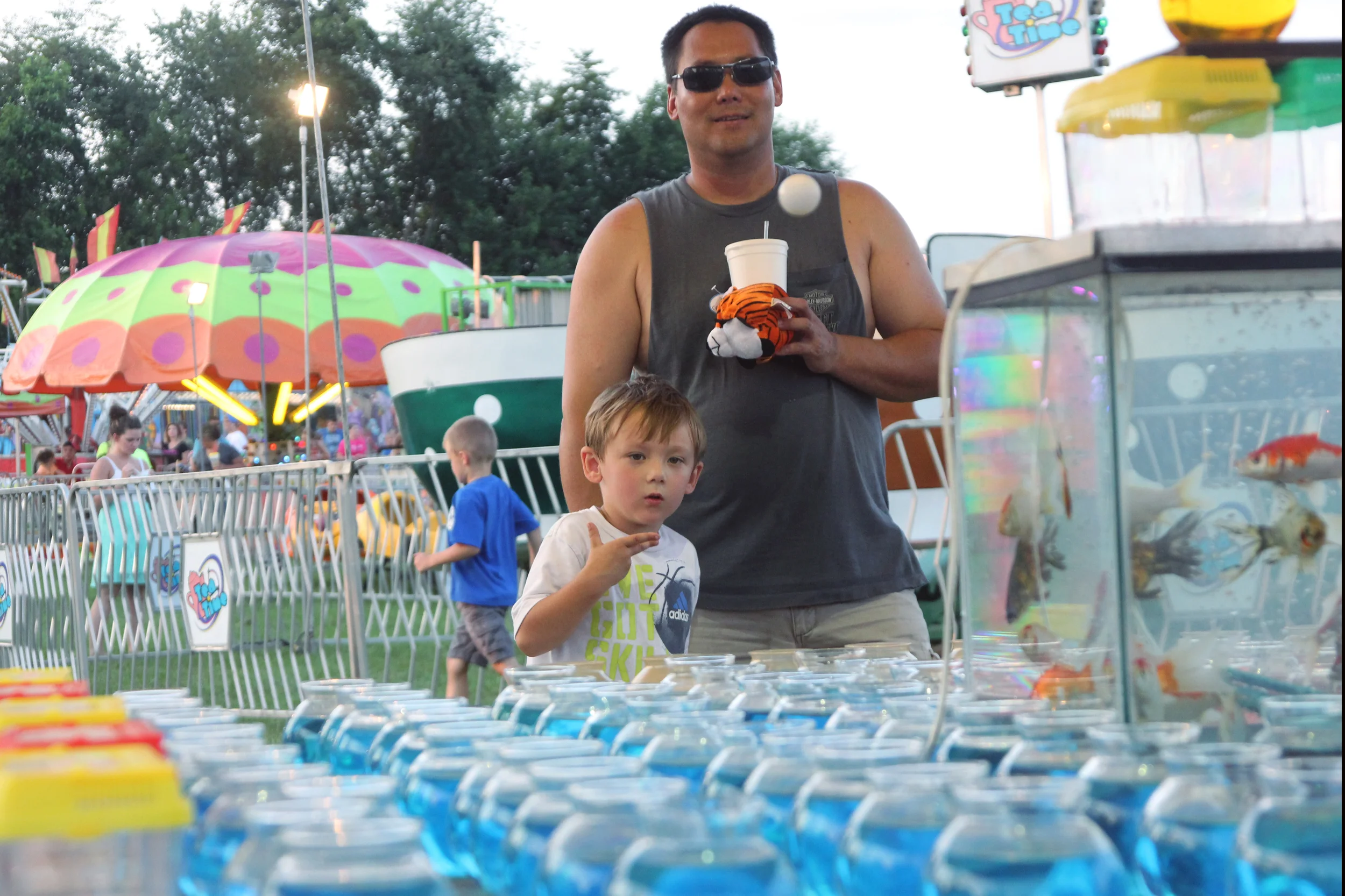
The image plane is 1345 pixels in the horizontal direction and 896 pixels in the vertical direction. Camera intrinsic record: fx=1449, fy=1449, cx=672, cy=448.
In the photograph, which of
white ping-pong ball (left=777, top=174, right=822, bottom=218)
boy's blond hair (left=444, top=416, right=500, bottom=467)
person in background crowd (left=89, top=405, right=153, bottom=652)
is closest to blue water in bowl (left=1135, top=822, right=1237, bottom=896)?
white ping-pong ball (left=777, top=174, right=822, bottom=218)

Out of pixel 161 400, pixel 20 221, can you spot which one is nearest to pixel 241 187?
pixel 20 221

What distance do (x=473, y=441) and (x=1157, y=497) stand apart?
5.84 metres

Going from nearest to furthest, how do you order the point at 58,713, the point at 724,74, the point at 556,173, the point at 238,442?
the point at 58,713 → the point at 724,74 → the point at 238,442 → the point at 556,173

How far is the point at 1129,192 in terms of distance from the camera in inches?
54.9

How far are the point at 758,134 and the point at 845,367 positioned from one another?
50 cm

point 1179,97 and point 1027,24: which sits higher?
point 1027,24

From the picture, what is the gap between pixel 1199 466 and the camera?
1.35 metres

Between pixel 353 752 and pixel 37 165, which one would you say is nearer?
pixel 353 752

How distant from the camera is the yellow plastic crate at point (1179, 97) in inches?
51.9

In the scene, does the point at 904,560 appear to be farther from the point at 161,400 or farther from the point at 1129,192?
the point at 161,400

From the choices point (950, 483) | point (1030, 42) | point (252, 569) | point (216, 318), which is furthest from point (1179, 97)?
point (216, 318)

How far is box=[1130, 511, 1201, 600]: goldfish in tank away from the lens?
1.33 metres

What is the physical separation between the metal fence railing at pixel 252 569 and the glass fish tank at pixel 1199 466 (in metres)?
4.84

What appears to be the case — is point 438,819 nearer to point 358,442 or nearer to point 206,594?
point 206,594
